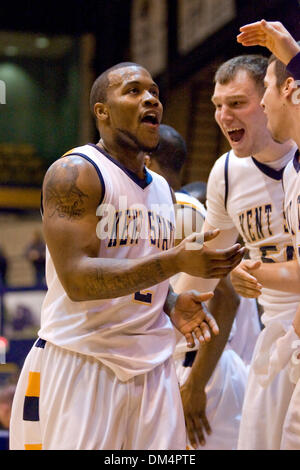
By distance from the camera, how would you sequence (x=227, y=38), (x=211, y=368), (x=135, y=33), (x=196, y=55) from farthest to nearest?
(x=135, y=33), (x=196, y=55), (x=227, y=38), (x=211, y=368)

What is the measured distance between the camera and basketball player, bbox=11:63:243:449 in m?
2.47

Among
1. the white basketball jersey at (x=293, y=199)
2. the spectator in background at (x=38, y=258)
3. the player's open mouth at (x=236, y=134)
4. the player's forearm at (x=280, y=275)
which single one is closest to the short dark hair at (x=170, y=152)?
the player's open mouth at (x=236, y=134)

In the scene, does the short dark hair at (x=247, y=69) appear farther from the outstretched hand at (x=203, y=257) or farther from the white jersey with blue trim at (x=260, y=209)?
the outstretched hand at (x=203, y=257)

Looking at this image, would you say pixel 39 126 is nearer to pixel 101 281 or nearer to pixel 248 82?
pixel 248 82

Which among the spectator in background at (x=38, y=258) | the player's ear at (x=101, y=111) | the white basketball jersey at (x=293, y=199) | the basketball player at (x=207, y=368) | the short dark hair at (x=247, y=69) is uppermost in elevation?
the short dark hair at (x=247, y=69)

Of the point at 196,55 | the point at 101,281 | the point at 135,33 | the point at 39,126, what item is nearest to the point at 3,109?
the point at 39,126

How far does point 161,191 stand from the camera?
3008 mm

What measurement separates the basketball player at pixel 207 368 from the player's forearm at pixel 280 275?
699 millimetres

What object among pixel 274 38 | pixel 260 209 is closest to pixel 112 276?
pixel 274 38

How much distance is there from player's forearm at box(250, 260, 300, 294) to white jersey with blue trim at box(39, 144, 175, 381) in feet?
1.82

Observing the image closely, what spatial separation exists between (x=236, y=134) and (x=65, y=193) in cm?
126

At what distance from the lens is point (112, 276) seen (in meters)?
2.44

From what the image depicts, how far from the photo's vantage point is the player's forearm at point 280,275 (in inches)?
124

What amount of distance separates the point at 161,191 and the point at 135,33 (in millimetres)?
9074
